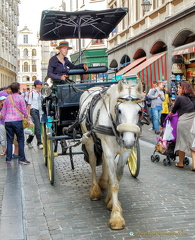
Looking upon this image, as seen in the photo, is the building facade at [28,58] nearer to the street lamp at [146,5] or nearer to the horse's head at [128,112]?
the street lamp at [146,5]

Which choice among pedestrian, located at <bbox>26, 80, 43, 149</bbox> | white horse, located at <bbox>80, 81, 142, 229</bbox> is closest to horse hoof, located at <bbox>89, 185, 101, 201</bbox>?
white horse, located at <bbox>80, 81, 142, 229</bbox>

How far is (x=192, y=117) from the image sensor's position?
25.2 ft

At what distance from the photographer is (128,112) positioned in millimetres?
4203

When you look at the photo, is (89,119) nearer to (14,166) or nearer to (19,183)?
(19,183)

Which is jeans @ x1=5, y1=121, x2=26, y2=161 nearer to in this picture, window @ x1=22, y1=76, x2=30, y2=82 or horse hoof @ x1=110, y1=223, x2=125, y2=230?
horse hoof @ x1=110, y1=223, x2=125, y2=230

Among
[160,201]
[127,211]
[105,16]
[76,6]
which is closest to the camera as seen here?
[127,211]

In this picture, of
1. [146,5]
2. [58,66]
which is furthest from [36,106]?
[146,5]

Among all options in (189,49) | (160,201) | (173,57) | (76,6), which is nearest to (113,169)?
(160,201)

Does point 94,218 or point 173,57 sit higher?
point 173,57

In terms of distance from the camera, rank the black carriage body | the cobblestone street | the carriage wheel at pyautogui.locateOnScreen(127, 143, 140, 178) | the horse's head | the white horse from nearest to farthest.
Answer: the horse's head → the white horse → the cobblestone street → the black carriage body → the carriage wheel at pyautogui.locateOnScreen(127, 143, 140, 178)

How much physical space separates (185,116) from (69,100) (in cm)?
263

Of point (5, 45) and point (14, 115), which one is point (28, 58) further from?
point (14, 115)

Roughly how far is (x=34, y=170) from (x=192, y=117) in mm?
3476

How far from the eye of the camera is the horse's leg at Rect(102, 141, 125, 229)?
14.3 ft
